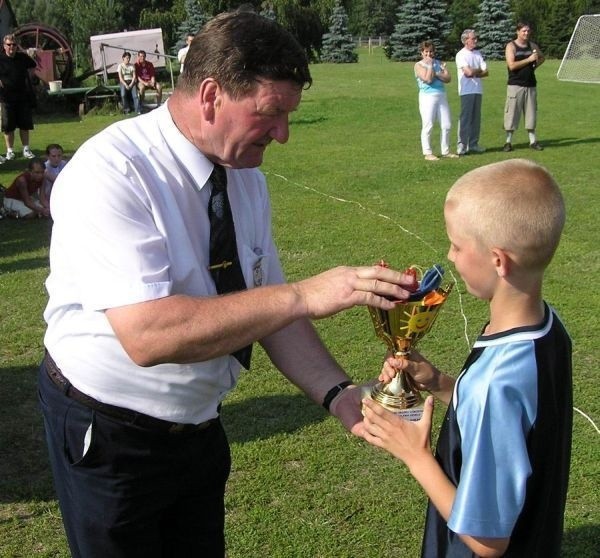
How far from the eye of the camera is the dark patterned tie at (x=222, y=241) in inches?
83.8

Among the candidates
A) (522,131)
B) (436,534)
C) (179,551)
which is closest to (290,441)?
(179,551)

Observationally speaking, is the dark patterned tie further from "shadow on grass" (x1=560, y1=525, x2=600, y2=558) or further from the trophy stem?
"shadow on grass" (x1=560, y1=525, x2=600, y2=558)

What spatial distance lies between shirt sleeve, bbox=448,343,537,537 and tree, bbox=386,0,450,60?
45202mm

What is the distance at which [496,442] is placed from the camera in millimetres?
1823

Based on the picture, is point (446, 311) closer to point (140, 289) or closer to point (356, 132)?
point (140, 289)

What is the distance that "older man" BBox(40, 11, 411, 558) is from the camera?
1881 millimetres

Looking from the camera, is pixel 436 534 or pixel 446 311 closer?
pixel 436 534

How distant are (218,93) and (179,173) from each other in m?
0.24

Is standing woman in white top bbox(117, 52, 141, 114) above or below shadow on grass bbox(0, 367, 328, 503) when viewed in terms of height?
below

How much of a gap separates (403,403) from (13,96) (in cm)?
1379

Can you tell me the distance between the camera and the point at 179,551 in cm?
254

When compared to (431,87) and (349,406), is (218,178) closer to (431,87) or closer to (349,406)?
(349,406)

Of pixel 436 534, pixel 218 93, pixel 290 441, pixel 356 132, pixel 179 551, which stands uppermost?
pixel 218 93

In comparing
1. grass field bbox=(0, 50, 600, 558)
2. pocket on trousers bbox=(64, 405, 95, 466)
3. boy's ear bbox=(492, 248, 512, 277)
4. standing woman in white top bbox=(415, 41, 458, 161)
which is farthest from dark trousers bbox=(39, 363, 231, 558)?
standing woman in white top bbox=(415, 41, 458, 161)
